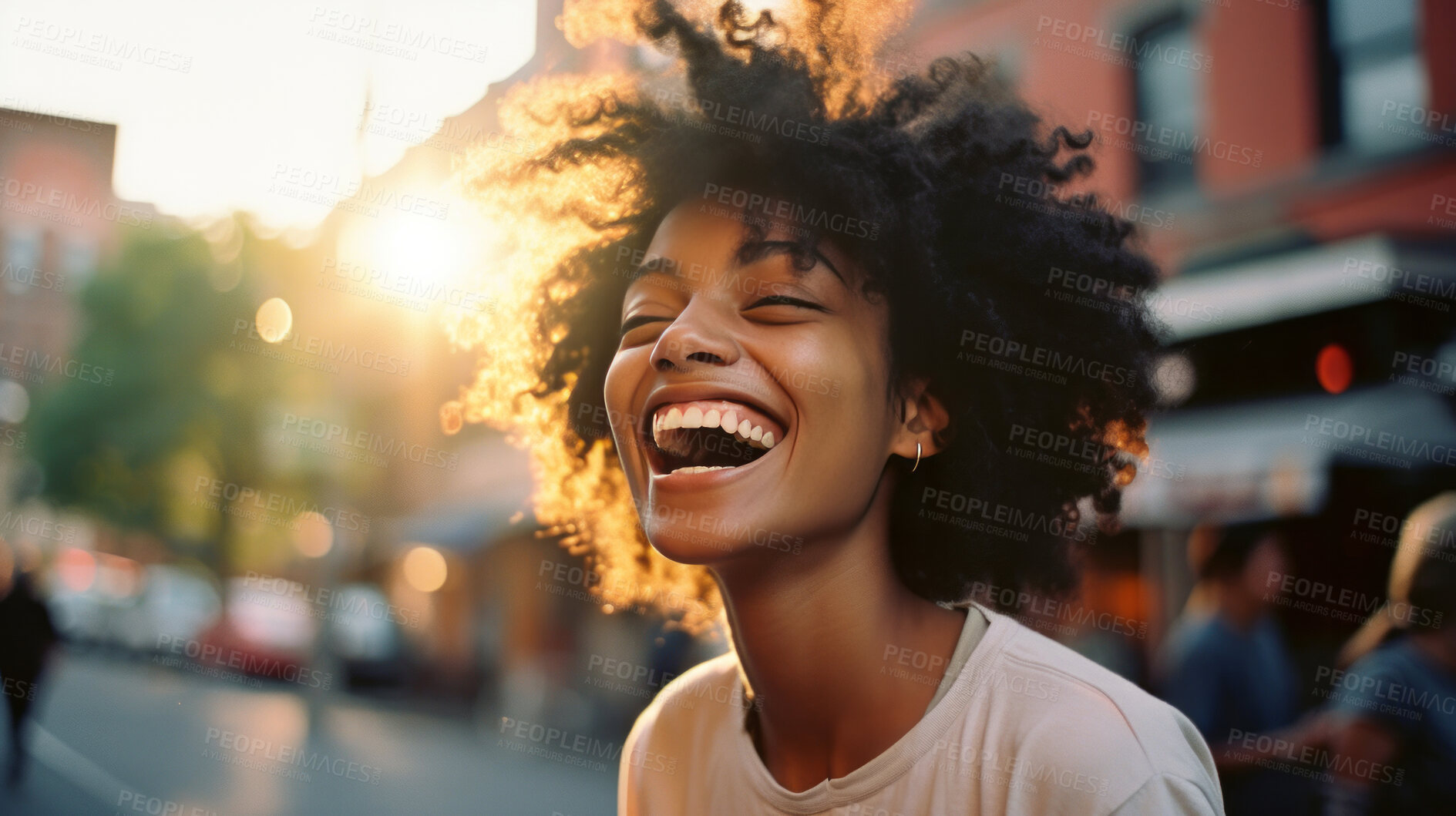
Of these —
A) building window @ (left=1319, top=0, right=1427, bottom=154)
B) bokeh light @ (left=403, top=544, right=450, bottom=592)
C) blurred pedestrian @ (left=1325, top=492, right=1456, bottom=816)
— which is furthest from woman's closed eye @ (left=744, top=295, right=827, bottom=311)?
bokeh light @ (left=403, top=544, right=450, bottom=592)

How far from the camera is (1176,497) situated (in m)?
9.24

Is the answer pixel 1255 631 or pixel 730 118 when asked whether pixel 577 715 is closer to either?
pixel 1255 631

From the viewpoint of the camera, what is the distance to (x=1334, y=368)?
8.66 metres

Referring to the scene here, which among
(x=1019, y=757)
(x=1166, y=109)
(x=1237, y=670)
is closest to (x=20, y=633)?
(x=1237, y=670)

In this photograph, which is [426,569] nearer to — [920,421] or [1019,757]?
[920,421]

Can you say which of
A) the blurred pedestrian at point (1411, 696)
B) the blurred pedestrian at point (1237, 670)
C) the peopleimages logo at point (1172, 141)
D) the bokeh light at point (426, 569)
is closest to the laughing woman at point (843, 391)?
the blurred pedestrian at point (1411, 696)

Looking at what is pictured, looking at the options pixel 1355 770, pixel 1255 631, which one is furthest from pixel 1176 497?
pixel 1355 770

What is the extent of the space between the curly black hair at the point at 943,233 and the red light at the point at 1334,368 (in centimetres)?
732

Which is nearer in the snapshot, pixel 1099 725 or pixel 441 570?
pixel 1099 725

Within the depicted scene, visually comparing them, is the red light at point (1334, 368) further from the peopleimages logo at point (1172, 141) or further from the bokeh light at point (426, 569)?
the bokeh light at point (426, 569)

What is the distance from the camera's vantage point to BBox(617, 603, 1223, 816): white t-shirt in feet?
5.08

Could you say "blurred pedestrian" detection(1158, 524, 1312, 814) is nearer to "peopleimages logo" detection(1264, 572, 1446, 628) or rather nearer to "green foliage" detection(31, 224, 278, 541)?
"peopleimages logo" detection(1264, 572, 1446, 628)

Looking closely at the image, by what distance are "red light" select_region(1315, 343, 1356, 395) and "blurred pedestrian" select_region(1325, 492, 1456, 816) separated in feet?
19.2

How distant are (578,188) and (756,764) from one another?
1.29 metres
